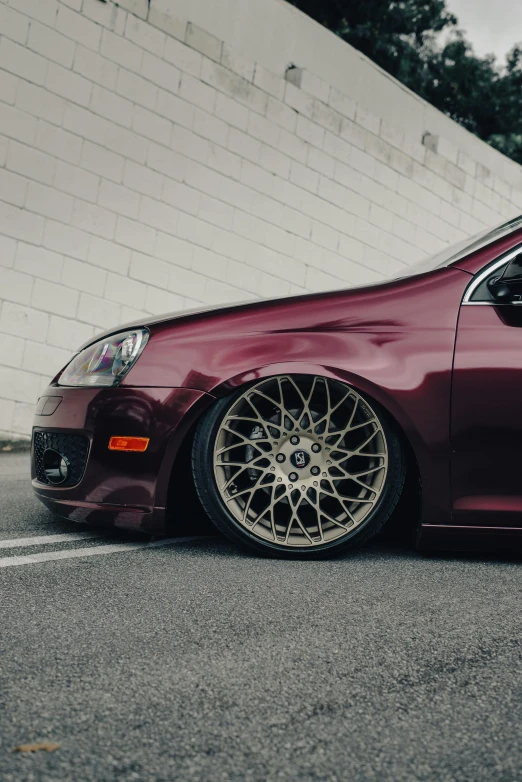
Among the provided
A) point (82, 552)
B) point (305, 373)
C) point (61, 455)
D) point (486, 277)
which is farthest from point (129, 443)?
point (486, 277)

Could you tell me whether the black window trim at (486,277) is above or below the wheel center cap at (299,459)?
above

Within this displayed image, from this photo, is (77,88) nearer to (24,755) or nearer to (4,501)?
(4,501)

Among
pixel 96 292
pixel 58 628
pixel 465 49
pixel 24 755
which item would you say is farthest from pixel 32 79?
pixel 465 49

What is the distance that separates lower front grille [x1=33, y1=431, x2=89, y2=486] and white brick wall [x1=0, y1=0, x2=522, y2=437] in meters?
3.73

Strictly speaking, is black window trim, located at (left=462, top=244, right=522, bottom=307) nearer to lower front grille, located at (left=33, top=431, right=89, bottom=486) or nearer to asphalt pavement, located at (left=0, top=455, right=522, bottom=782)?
asphalt pavement, located at (left=0, top=455, right=522, bottom=782)

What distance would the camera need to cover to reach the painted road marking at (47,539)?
3217mm

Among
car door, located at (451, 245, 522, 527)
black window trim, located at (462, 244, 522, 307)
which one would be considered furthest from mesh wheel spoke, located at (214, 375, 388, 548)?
black window trim, located at (462, 244, 522, 307)

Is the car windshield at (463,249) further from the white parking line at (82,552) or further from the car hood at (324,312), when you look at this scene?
the white parking line at (82,552)

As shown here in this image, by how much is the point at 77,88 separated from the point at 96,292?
68.6 inches

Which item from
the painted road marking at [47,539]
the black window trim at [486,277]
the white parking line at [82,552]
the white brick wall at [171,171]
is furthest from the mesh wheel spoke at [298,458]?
the white brick wall at [171,171]

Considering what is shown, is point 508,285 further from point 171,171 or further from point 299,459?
point 171,171

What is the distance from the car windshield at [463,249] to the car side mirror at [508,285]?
17 cm

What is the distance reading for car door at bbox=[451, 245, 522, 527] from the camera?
3066 millimetres

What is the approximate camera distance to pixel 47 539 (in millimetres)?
3334
